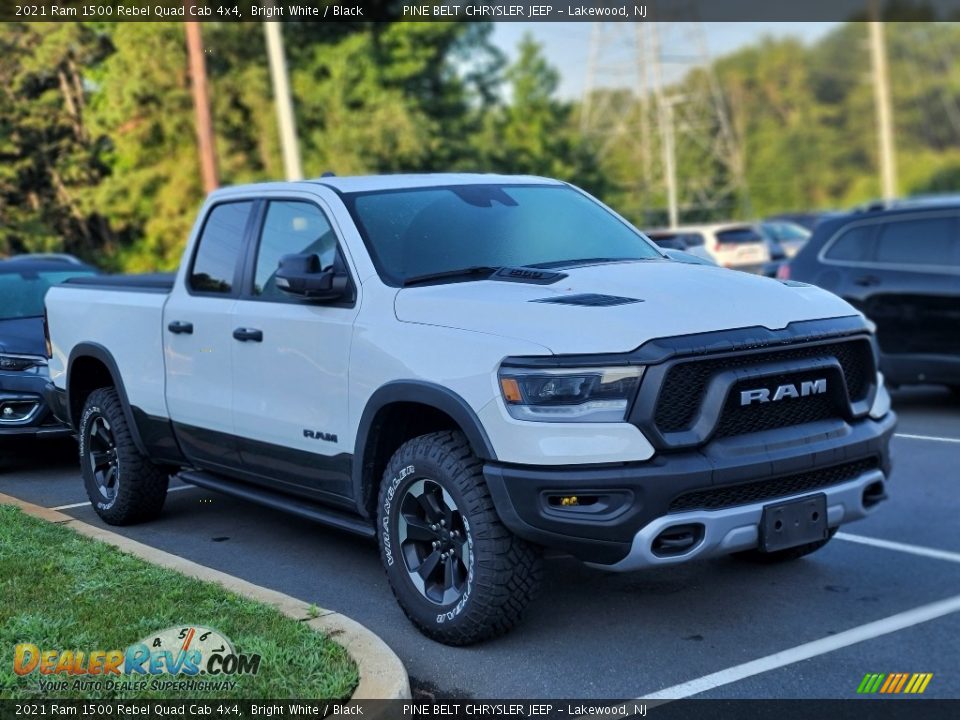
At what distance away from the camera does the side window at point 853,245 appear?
1094 cm

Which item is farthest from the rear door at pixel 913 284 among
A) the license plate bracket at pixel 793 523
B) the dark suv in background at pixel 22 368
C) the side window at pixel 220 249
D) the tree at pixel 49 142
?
the tree at pixel 49 142

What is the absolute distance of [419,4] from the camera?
37844mm

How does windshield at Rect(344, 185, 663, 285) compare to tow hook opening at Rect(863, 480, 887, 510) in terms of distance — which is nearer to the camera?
tow hook opening at Rect(863, 480, 887, 510)

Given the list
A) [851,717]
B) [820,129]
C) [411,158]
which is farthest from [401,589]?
[820,129]

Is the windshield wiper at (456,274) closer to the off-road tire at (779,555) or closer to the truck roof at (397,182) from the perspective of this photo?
the truck roof at (397,182)

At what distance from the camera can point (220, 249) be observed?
21.8 ft

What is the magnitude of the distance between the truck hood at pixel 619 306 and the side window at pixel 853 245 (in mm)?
5945

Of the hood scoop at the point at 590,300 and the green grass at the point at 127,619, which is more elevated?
the hood scoop at the point at 590,300

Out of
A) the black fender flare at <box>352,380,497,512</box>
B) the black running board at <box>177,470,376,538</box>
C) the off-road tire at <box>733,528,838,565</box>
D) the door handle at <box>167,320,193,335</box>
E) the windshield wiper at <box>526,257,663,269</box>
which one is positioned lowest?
the off-road tire at <box>733,528,838,565</box>

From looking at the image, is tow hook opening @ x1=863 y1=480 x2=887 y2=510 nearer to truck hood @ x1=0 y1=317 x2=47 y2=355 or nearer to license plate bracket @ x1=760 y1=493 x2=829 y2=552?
license plate bracket @ x1=760 y1=493 x2=829 y2=552

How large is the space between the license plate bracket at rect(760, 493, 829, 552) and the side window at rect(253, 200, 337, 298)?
2.42 meters

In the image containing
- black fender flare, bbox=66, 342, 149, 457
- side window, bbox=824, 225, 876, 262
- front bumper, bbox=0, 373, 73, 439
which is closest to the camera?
black fender flare, bbox=66, 342, 149, 457

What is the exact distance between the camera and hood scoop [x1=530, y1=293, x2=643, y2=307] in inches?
186

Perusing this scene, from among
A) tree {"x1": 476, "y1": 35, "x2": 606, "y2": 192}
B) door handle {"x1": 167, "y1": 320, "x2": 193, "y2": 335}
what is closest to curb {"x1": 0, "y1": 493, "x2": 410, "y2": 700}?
door handle {"x1": 167, "y1": 320, "x2": 193, "y2": 335}
